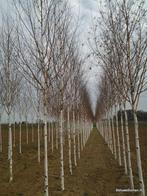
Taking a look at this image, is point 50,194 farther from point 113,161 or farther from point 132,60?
point 113,161

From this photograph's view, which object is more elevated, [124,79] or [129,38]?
[129,38]

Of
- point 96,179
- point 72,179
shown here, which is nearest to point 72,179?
point 72,179

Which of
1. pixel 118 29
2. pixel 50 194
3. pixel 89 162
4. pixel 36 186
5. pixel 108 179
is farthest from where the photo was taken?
pixel 89 162

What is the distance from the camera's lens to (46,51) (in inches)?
311

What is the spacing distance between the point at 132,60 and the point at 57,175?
6.31 meters

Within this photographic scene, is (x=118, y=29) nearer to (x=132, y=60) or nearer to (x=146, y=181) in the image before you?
(x=132, y=60)

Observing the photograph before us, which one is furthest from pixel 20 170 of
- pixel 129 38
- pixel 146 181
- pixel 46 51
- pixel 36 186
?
pixel 129 38

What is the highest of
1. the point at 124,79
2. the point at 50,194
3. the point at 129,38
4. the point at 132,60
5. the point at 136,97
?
the point at 129,38

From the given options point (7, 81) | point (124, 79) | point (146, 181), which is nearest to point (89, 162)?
point (146, 181)

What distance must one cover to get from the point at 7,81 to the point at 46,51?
4027 mm

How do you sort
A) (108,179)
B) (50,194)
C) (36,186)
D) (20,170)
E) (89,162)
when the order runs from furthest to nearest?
(89,162) → (20,170) → (108,179) → (36,186) → (50,194)

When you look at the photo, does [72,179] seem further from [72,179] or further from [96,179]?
[96,179]

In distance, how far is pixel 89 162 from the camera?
15312 millimetres

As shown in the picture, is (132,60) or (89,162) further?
(89,162)
